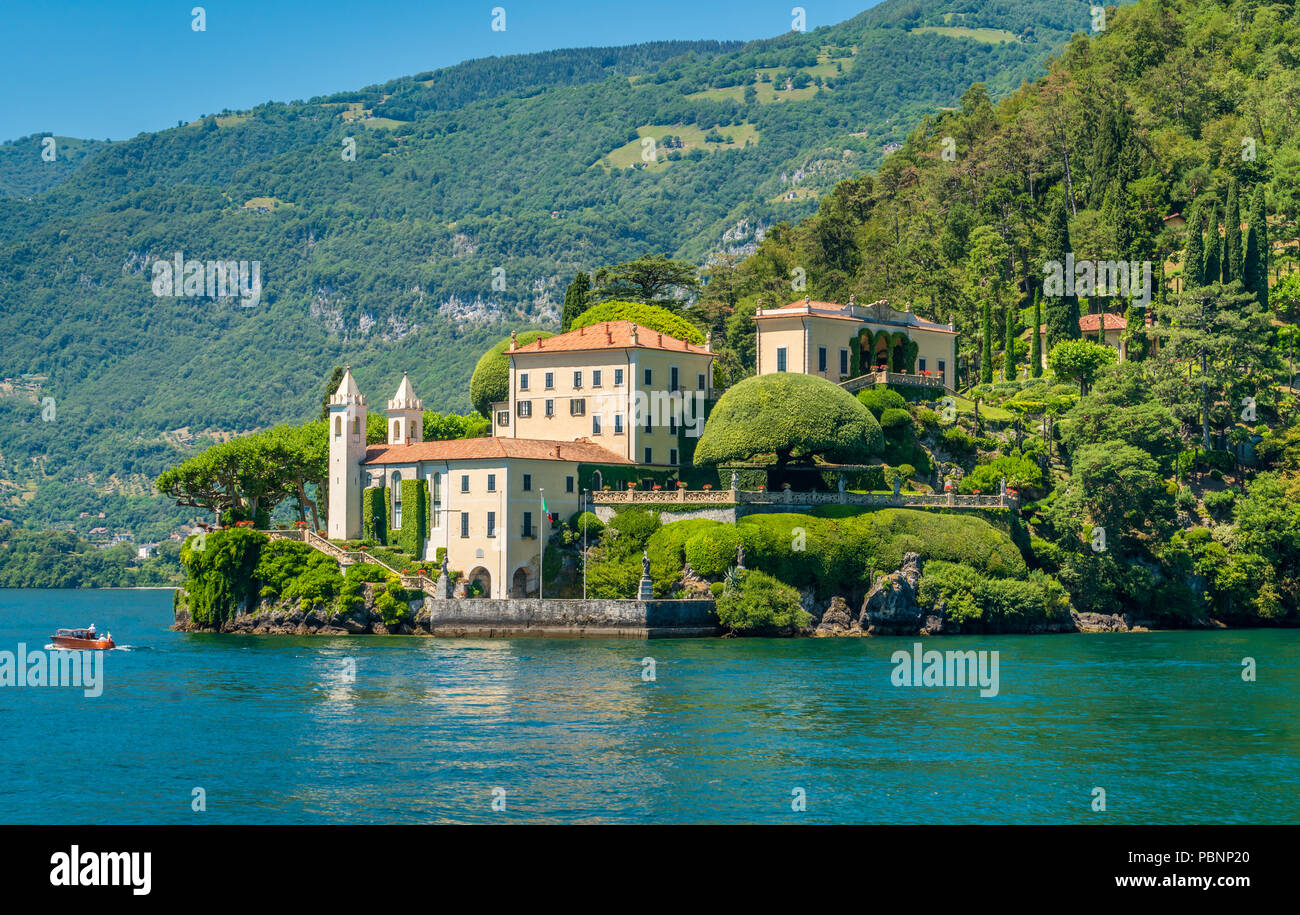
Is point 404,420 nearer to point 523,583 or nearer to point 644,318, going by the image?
point 523,583

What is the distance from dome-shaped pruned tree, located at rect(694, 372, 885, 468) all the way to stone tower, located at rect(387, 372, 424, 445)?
58.5 feet

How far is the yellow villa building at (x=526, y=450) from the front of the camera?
7800 cm

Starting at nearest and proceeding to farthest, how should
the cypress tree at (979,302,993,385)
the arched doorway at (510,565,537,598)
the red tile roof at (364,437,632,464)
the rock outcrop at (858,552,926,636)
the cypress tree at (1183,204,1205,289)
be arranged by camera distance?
1. the rock outcrop at (858,552,926,636)
2. the arched doorway at (510,565,537,598)
3. the red tile roof at (364,437,632,464)
4. the cypress tree at (1183,204,1205,289)
5. the cypress tree at (979,302,993,385)

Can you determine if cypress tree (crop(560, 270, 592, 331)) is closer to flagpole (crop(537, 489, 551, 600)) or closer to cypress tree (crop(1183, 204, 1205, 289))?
flagpole (crop(537, 489, 551, 600))

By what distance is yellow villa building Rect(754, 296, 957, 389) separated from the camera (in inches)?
3538

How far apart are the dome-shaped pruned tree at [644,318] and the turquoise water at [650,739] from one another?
35179 mm

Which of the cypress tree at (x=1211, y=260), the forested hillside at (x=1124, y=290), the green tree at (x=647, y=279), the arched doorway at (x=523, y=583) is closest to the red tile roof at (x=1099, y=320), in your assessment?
the forested hillside at (x=1124, y=290)

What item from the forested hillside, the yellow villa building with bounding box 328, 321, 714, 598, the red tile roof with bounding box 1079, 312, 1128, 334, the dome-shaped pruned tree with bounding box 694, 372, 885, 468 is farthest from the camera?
the red tile roof with bounding box 1079, 312, 1128, 334

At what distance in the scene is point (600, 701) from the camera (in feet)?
160

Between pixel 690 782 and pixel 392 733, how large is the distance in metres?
10.9

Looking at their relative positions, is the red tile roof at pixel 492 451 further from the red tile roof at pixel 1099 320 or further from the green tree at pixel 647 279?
the red tile roof at pixel 1099 320

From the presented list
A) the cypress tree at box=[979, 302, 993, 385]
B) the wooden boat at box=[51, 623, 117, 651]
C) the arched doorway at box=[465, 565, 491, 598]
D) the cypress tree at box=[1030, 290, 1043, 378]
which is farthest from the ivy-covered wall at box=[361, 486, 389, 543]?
the cypress tree at box=[1030, 290, 1043, 378]

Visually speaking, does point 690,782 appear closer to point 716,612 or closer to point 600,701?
point 600,701
